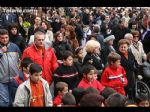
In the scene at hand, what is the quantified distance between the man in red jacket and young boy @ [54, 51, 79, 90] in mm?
175

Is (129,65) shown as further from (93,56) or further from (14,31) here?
(14,31)

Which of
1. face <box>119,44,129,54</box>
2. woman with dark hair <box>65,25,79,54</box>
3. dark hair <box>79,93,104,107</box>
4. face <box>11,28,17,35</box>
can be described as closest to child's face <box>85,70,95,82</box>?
face <box>119,44,129,54</box>

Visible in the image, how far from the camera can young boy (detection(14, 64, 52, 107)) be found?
441 cm

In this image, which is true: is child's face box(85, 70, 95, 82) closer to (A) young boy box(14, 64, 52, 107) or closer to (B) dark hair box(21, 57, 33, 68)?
(B) dark hair box(21, 57, 33, 68)

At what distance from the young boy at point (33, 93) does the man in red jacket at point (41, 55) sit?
1.23 metres

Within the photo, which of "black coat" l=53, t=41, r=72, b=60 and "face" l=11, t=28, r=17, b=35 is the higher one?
"face" l=11, t=28, r=17, b=35

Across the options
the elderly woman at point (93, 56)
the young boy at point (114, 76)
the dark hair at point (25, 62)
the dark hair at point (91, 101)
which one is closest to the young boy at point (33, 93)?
the dark hair at point (25, 62)

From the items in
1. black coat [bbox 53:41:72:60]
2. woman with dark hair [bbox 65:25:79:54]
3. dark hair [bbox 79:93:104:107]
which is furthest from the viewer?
woman with dark hair [bbox 65:25:79:54]

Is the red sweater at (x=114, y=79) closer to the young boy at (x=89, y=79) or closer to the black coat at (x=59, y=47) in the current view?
the young boy at (x=89, y=79)

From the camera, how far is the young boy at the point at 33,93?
14.5 feet

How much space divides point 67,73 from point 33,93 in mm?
1351

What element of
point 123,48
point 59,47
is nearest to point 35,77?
point 123,48
